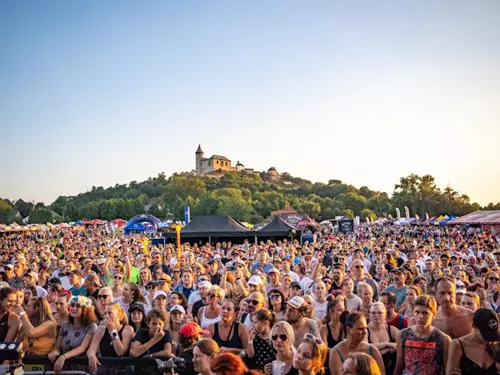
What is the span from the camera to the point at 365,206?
338 ft

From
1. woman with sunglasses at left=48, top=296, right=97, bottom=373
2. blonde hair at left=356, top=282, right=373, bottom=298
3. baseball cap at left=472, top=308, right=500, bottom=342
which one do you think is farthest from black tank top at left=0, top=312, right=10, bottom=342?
baseball cap at left=472, top=308, right=500, bottom=342

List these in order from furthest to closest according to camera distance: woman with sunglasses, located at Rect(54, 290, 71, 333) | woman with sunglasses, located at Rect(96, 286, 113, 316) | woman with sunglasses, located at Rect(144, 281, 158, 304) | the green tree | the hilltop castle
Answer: the hilltop castle
the green tree
woman with sunglasses, located at Rect(144, 281, 158, 304)
woman with sunglasses, located at Rect(96, 286, 113, 316)
woman with sunglasses, located at Rect(54, 290, 71, 333)

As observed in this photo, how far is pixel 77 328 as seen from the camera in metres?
4.54

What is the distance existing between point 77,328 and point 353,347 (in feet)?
9.63

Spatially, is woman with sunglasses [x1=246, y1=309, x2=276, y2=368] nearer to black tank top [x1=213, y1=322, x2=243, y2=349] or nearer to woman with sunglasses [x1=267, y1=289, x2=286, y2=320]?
black tank top [x1=213, y1=322, x2=243, y2=349]

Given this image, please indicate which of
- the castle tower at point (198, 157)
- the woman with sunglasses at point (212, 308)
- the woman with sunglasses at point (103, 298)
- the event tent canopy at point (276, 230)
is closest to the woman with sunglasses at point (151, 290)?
the woman with sunglasses at point (103, 298)

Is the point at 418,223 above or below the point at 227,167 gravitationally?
below

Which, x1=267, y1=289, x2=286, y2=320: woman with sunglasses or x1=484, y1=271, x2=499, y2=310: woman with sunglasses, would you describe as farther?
x1=484, y1=271, x2=499, y2=310: woman with sunglasses

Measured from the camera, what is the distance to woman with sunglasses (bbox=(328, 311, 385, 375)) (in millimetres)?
3459

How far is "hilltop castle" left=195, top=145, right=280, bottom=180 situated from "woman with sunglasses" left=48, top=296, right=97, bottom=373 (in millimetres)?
158450

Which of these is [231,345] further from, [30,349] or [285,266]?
[285,266]

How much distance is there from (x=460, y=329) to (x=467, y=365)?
994mm

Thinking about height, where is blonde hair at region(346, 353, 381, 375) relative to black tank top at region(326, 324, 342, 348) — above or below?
above

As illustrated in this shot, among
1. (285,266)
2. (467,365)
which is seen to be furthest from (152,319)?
(285,266)
